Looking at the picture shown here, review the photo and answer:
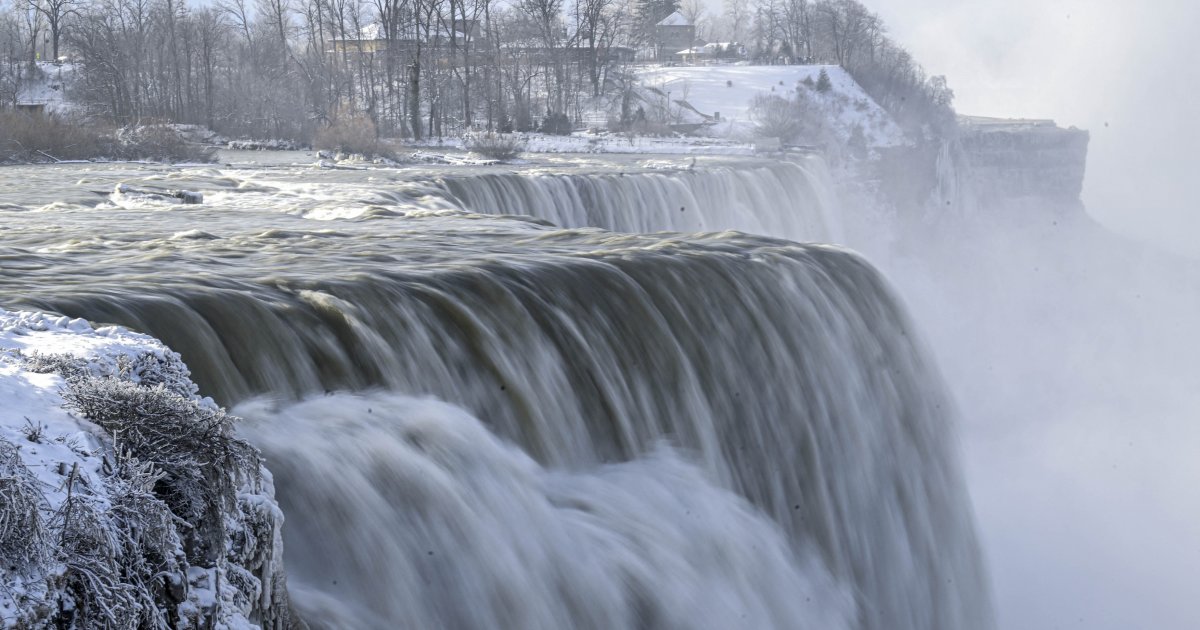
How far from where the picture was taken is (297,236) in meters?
9.58

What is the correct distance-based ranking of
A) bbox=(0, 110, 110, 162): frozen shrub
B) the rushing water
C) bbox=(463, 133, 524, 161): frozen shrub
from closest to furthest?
the rushing water → bbox=(0, 110, 110, 162): frozen shrub → bbox=(463, 133, 524, 161): frozen shrub

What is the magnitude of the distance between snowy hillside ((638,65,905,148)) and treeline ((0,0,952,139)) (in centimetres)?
157

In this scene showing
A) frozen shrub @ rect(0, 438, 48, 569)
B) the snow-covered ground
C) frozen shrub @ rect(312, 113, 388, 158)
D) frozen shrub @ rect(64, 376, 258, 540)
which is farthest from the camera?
the snow-covered ground

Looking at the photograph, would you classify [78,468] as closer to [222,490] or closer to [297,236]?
[222,490]

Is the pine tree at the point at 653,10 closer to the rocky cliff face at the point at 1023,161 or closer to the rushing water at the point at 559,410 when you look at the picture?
the rocky cliff face at the point at 1023,161

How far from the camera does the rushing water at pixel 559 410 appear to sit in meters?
4.97

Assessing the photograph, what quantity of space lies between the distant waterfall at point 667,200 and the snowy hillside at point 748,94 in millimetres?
25640

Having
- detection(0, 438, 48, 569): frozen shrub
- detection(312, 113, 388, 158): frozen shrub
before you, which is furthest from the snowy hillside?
detection(0, 438, 48, 569): frozen shrub

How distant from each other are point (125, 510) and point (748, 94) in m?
61.0

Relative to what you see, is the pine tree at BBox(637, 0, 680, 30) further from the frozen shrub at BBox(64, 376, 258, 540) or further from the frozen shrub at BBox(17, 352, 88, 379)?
the frozen shrub at BBox(64, 376, 258, 540)

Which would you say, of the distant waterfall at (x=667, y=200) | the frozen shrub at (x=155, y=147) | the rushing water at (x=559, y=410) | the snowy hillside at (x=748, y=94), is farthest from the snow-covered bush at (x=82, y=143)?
the snowy hillside at (x=748, y=94)

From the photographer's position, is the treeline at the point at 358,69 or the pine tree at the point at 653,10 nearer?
the treeline at the point at 358,69

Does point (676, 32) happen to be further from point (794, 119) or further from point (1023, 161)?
point (794, 119)

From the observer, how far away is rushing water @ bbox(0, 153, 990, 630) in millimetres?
4969
